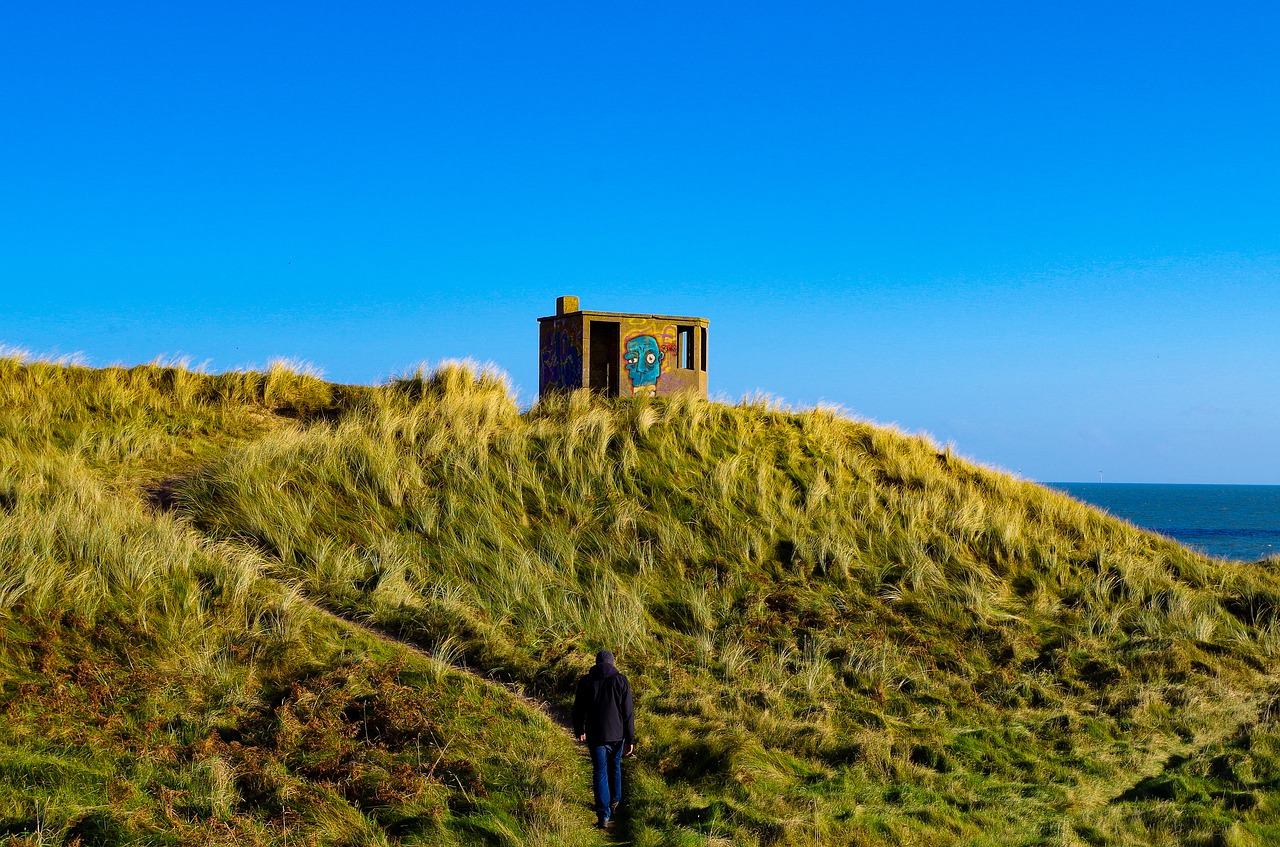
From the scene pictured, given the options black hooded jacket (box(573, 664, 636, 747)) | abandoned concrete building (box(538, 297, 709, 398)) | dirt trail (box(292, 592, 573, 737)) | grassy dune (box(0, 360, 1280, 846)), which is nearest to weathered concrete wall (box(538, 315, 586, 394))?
abandoned concrete building (box(538, 297, 709, 398))

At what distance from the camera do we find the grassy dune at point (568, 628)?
8.51 meters

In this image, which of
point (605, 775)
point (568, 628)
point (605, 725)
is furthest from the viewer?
point (568, 628)

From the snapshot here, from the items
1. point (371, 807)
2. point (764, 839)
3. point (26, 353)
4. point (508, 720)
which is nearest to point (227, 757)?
point (371, 807)

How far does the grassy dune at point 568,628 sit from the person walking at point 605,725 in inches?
13.2

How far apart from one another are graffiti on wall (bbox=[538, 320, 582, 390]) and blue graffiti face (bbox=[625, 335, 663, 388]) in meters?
1.30

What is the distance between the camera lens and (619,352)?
22.3 m

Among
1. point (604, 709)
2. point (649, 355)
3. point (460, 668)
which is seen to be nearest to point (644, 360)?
point (649, 355)

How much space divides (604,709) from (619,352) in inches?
580

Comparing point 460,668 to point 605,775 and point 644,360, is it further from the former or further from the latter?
point 644,360

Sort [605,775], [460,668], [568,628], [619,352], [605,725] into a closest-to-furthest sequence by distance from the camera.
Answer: [605,725], [605,775], [460,668], [568,628], [619,352]

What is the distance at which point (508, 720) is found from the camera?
9.88 m

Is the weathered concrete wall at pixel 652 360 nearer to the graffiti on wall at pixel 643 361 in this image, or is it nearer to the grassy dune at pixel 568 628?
the graffiti on wall at pixel 643 361

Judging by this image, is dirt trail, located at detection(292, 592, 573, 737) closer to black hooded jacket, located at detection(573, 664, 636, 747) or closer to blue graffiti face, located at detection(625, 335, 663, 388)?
black hooded jacket, located at detection(573, 664, 636, 747)

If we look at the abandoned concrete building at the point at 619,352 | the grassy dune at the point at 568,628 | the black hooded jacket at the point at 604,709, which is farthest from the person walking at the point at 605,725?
the abandoned concrete building at the point at 619,352
